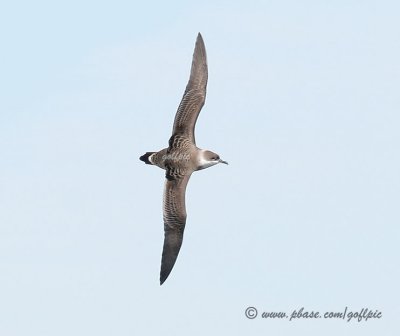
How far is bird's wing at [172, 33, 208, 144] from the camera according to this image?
18.0 m

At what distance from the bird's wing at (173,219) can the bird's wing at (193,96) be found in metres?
1.73

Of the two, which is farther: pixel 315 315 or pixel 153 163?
pixel 153 163

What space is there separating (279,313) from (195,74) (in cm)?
919

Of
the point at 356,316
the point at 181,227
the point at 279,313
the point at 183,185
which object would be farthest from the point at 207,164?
the point at 356,316

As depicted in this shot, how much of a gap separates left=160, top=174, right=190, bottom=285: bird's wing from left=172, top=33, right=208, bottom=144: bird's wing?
1730mm

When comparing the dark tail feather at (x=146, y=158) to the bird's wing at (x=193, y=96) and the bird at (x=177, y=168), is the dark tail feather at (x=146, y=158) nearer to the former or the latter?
the bird at (x=177, y=168)

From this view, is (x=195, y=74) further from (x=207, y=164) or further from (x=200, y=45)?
(x=207, y=164)

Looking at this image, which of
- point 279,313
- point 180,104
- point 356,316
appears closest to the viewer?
point 279,313

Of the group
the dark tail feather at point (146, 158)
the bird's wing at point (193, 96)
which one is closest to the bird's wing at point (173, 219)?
the dark tail feather at point (146, 158)

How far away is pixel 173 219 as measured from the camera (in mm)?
17875

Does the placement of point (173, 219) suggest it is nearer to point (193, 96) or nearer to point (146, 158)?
point (146, 158)

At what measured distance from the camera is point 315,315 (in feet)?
53.1

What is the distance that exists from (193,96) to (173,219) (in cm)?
463

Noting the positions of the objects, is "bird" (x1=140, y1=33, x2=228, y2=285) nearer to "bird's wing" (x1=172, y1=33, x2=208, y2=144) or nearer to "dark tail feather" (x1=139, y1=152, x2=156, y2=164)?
"bird's wing" (x1=172, y1=33, x2=208, y2=144)
